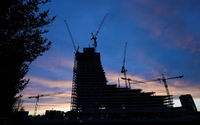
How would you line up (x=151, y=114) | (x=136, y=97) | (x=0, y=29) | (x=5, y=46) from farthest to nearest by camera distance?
(x=136, y=97) < (x=151, y=114) < (x=5, y=46) < (x=0, y=29)

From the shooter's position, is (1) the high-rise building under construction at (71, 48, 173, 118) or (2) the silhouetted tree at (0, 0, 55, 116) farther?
(1) the high-rise building under construction at (71, 48, 173, 118)

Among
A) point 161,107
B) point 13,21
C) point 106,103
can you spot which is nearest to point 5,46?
point 13,21

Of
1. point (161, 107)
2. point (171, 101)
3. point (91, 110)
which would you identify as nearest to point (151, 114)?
point (161, 107)

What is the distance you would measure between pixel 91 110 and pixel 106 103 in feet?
83.2

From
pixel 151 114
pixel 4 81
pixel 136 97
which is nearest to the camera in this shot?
pixel 4 81

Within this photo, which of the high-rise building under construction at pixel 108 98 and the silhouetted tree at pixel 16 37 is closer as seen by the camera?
the silhouetted tree at pixel 16 37

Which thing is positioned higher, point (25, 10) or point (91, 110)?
point (25, 10)

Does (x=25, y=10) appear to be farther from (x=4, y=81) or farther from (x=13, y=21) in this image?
(x=4, y=81)

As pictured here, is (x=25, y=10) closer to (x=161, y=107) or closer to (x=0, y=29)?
(x=0, y=29)

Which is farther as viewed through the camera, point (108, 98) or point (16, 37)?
point (108, 98)

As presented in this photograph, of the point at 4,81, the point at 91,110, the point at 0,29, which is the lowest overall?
the point at 91,110

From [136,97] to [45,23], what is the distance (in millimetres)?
152140

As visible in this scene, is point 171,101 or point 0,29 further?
point 171,101

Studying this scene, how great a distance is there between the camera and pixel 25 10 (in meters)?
8.41
